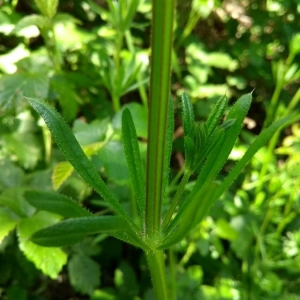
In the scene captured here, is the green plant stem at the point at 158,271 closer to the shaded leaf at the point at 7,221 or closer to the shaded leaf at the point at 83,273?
the shaded leaf at the point at 7,221

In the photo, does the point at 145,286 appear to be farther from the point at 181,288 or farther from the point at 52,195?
the point at 52,195

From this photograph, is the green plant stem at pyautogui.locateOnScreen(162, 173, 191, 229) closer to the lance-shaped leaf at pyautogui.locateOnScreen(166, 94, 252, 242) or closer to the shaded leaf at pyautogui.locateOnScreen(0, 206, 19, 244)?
the lance-shaped leaf at pyautogui.locateOnScreen(166, 94, 252, 242)

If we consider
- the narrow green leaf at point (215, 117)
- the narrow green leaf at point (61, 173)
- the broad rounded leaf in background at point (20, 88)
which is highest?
the narrow green leaf at point (215, 117)

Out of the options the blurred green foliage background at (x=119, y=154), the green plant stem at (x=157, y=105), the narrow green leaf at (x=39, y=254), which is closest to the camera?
the green plant stem at (x=157, y=105)

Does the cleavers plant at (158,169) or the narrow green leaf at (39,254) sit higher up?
the cleavers plant at (158,169)

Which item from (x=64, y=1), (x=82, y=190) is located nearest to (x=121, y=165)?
(x=82, y=190)

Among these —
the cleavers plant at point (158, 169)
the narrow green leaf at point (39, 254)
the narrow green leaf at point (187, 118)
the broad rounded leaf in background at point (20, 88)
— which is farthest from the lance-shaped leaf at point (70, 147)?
the broad rounded leaf in background at point (20, 88)

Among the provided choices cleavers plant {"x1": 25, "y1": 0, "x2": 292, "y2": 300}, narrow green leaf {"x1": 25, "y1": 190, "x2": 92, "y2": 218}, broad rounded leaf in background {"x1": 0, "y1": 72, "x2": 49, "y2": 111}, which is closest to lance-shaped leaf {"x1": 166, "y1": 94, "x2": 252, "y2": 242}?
cleavers plant {"x1": 25, "y1": 0, "x2": 292, "y2": 300}
